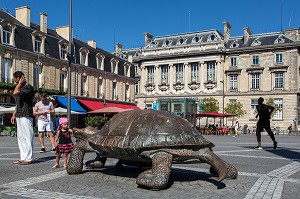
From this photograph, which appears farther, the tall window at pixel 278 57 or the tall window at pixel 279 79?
the tall window at pixel 279 79

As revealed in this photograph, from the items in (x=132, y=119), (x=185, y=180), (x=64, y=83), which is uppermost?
(x=64, y=83)

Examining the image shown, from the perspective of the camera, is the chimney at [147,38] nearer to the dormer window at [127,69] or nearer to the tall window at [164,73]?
the tall window at [164,73]

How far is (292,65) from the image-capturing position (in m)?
53.3

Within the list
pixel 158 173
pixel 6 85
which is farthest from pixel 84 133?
pixel 6 85

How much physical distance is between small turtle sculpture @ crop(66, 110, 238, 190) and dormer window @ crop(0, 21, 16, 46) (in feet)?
84.5

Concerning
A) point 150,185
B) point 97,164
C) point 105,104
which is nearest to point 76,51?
point 105,104

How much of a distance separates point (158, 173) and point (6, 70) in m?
27.7

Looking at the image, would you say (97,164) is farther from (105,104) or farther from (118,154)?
(105,104)

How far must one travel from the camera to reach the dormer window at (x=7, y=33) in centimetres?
2877

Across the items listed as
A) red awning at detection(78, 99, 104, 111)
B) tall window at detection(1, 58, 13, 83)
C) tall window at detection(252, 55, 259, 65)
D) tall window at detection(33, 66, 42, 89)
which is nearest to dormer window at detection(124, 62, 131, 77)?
red awning at detection(78, 99, 104, 111)

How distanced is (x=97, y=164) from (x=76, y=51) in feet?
105

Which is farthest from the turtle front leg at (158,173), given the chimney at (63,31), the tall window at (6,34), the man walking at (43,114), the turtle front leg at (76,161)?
the chimney at (63,31)

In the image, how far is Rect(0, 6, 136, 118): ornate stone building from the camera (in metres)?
29.9

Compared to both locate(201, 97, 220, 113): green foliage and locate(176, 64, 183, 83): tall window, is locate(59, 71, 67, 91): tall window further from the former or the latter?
locate(176, 64, 183, 83): tall window
